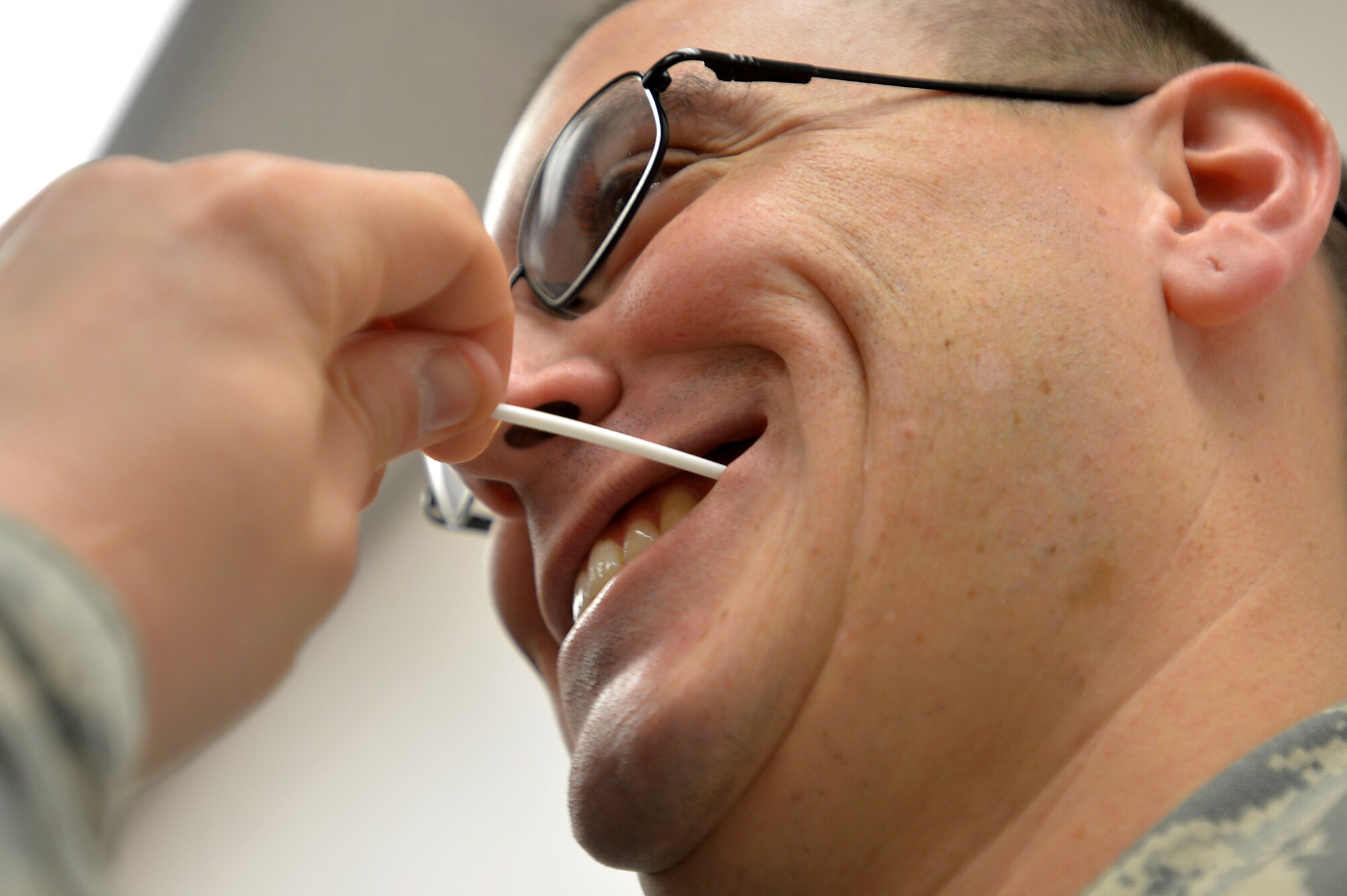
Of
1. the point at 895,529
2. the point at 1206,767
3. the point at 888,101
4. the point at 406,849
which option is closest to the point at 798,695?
the point at 895,529

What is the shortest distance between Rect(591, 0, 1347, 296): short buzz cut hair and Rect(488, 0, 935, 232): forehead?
17 millimetres

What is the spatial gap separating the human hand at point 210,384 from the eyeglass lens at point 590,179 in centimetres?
33

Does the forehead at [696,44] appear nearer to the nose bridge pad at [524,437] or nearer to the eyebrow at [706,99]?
the eyebrow at [706,99]

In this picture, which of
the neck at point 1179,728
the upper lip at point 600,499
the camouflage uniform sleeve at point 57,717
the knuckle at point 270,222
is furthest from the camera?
the upper lip at point 600,499

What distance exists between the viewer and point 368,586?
1.83 m

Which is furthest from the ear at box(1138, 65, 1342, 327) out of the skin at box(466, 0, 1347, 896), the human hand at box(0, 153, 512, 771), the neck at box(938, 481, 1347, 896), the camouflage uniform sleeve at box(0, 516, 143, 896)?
the camouflage uniform sleeve at box(0, 516, 143, 896)

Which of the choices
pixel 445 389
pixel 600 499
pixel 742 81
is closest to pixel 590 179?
pixel 742 81

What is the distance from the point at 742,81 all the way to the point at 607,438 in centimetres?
32

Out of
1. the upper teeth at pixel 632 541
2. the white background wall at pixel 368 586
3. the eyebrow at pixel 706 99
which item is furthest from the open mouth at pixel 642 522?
the white background wall at pixel 368 586

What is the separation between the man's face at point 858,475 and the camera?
1.97ft

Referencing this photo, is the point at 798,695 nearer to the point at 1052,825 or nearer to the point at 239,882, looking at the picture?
the point at 1052,825

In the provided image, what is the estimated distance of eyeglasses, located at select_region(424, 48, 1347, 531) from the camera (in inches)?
29.3

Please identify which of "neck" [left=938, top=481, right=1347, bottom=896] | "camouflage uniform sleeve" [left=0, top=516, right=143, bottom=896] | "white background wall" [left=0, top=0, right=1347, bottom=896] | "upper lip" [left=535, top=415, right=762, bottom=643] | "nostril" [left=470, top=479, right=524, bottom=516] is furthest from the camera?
"white background wall" [left=0, top=0, right=1347, bottom=896]

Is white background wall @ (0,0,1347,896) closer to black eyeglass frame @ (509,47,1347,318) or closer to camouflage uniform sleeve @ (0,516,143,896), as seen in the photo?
black eyeglass frame @ (509,47,1347,318)
